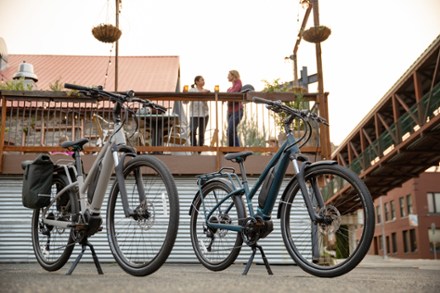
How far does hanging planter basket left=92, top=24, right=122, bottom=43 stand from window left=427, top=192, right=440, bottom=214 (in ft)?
141

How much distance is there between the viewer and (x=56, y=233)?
4617 mm

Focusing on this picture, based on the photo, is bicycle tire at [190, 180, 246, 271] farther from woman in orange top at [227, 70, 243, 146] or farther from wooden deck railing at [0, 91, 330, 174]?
woman in orange top at [227, 70, 243, 146]

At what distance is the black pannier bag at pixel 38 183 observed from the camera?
14.8 feet

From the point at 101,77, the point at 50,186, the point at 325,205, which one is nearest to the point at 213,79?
the point at 50,186

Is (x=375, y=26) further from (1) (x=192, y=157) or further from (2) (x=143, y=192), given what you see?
(2) (x=143, y=192)

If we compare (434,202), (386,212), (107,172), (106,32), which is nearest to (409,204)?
(434,202)

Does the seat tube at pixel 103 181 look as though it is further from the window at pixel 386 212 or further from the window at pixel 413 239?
the window at pixel 386 212

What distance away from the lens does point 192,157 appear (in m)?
8.25

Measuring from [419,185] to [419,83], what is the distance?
29.5 meters

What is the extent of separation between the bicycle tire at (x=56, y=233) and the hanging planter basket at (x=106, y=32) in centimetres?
743

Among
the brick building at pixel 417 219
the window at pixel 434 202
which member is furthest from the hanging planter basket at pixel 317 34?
the window at pixel 434 202

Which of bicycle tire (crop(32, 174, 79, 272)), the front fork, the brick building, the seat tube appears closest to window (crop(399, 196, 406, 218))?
the brick building

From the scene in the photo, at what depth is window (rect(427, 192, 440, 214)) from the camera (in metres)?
47.3

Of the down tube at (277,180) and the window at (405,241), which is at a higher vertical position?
the down tube at (277,180)
